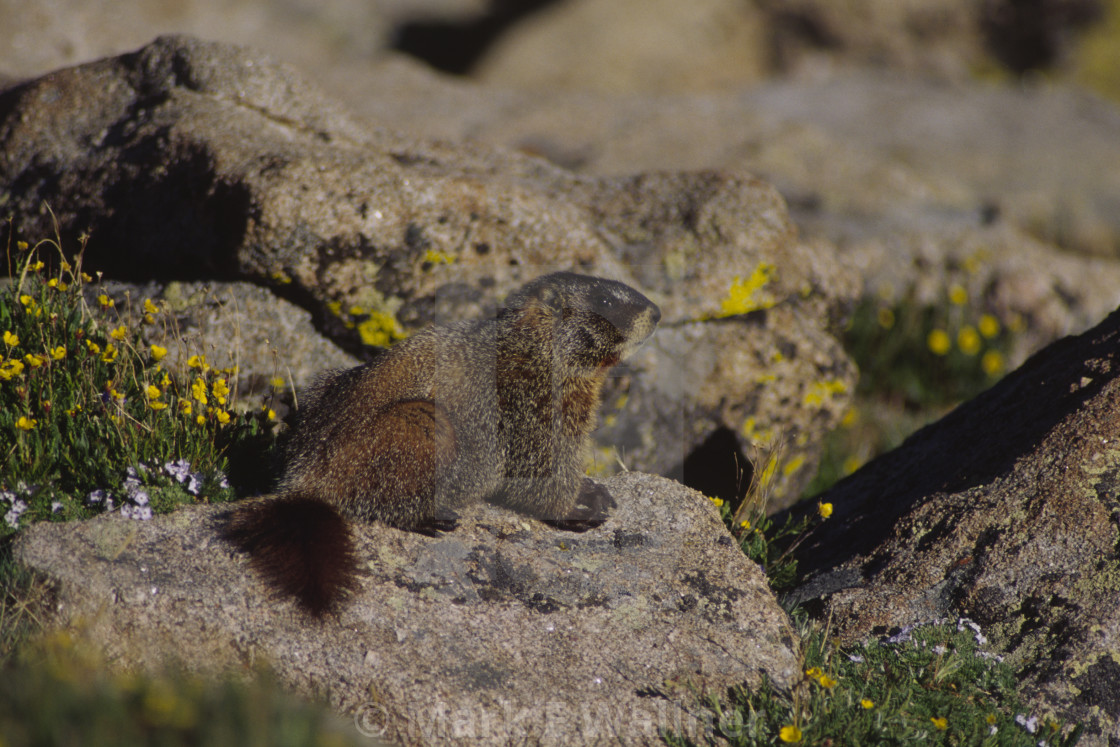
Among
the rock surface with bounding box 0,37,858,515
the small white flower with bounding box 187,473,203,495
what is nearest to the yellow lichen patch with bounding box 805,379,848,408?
the rock surface with bounding box 0,37,858,515

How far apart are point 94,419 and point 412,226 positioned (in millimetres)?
2165

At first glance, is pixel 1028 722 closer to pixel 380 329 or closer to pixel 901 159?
pixel 380 329

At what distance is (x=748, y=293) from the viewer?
20.5 ft

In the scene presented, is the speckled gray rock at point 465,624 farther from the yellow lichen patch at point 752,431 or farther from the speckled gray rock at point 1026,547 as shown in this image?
the yellow lichen patch at point 752,431

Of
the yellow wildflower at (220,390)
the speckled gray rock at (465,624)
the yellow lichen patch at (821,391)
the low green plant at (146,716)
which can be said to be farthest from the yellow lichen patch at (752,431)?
the low green plant at (146,716)

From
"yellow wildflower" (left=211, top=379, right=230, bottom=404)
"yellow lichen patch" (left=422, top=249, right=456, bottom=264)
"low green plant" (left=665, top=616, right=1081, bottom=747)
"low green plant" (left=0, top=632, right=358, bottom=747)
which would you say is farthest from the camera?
"yellow lichen patch" (left=422, top=249, right=456, bottom=264)

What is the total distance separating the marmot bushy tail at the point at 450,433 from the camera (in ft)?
12.5

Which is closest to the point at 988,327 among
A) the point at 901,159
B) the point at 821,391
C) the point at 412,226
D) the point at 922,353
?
the point at 922,353

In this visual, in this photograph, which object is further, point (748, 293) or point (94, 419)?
point (748, 293)

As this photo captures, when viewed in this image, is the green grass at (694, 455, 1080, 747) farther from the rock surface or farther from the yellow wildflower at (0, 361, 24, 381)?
the yellow wildflower at (0, 361, 24, 381)

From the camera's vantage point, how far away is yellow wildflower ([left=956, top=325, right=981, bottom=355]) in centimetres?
902

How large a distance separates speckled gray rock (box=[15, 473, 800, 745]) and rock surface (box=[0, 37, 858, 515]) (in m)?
1.86

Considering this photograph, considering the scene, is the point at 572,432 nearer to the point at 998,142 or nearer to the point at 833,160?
the point at 833,160

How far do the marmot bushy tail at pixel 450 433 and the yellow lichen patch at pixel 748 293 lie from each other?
146 centimetres
